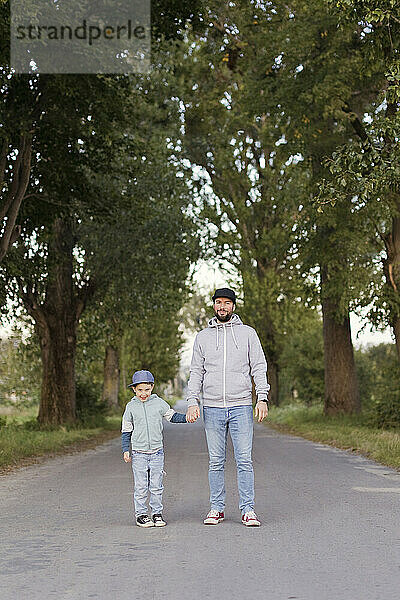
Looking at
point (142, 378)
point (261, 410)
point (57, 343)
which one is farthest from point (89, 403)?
point (261, 410)

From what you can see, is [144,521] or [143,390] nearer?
[144,521]

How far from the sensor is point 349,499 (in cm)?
900

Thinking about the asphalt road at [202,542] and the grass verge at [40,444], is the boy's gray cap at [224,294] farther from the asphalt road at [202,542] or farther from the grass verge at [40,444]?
the grass verge at [40,444]

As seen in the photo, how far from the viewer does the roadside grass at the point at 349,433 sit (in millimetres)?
14250

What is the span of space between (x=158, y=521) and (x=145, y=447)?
0.66 meters

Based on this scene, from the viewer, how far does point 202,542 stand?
22.1 feet

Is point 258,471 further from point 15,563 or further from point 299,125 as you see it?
point 299,125

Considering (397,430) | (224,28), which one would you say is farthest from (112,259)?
(397,430)

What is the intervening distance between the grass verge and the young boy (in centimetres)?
621

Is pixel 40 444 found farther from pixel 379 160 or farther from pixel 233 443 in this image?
pixel 233 443

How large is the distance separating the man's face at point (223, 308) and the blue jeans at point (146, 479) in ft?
4.55

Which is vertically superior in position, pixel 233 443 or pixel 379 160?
pixel 379 160

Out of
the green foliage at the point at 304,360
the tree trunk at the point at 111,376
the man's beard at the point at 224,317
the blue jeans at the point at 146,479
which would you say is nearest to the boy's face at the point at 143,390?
the blue jeans at the point at 146,479

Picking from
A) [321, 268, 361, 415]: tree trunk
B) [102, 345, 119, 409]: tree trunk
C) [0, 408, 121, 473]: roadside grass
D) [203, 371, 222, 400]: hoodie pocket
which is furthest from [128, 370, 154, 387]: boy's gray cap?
[102, 345, 119, 409]: tree trunk
